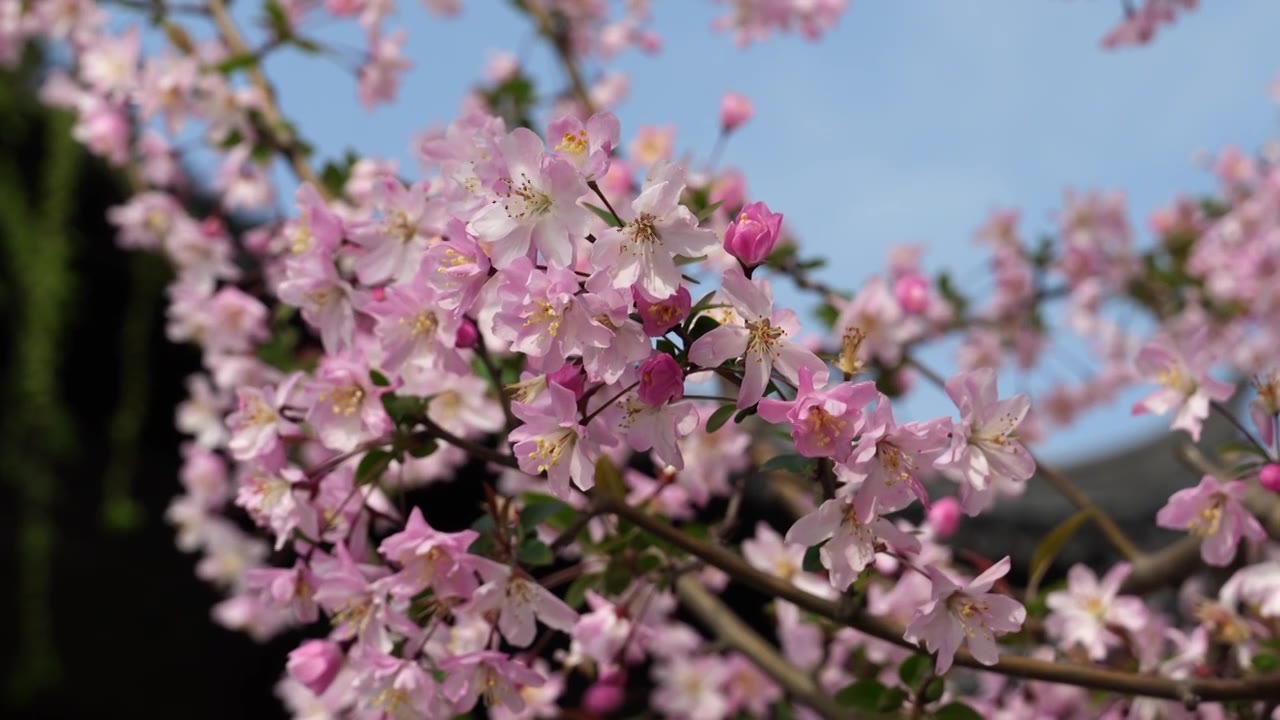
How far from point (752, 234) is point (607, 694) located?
0.89 metres

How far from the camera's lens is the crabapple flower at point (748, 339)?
0.70m

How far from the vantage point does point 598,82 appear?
258 centimetres

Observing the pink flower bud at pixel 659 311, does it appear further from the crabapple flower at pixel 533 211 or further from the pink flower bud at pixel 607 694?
the pink flower bud at pixel 607 694

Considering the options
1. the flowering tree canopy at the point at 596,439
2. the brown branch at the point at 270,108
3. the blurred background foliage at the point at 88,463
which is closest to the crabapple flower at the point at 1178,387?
the flowering tree canopy at the point at 596,439

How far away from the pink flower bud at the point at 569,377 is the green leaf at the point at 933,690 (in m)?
0.44

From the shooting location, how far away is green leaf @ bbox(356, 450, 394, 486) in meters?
0.94

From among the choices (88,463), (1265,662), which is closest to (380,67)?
(1265,662)

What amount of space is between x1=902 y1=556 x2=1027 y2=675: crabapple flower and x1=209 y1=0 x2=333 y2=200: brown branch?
1.18m

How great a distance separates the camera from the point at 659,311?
692mm

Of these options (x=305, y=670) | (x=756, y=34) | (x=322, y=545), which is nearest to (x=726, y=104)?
A: (x=756, y=34)

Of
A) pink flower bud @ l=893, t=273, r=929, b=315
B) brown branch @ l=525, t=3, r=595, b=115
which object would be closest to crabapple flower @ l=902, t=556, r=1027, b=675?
pink flower bud @ l=893, t=273, r=929, b=315

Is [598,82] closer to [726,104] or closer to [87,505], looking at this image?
[726,104]

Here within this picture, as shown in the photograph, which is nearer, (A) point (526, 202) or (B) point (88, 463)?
(A) point (526, 202)

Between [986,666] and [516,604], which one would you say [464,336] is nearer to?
[516,604]
